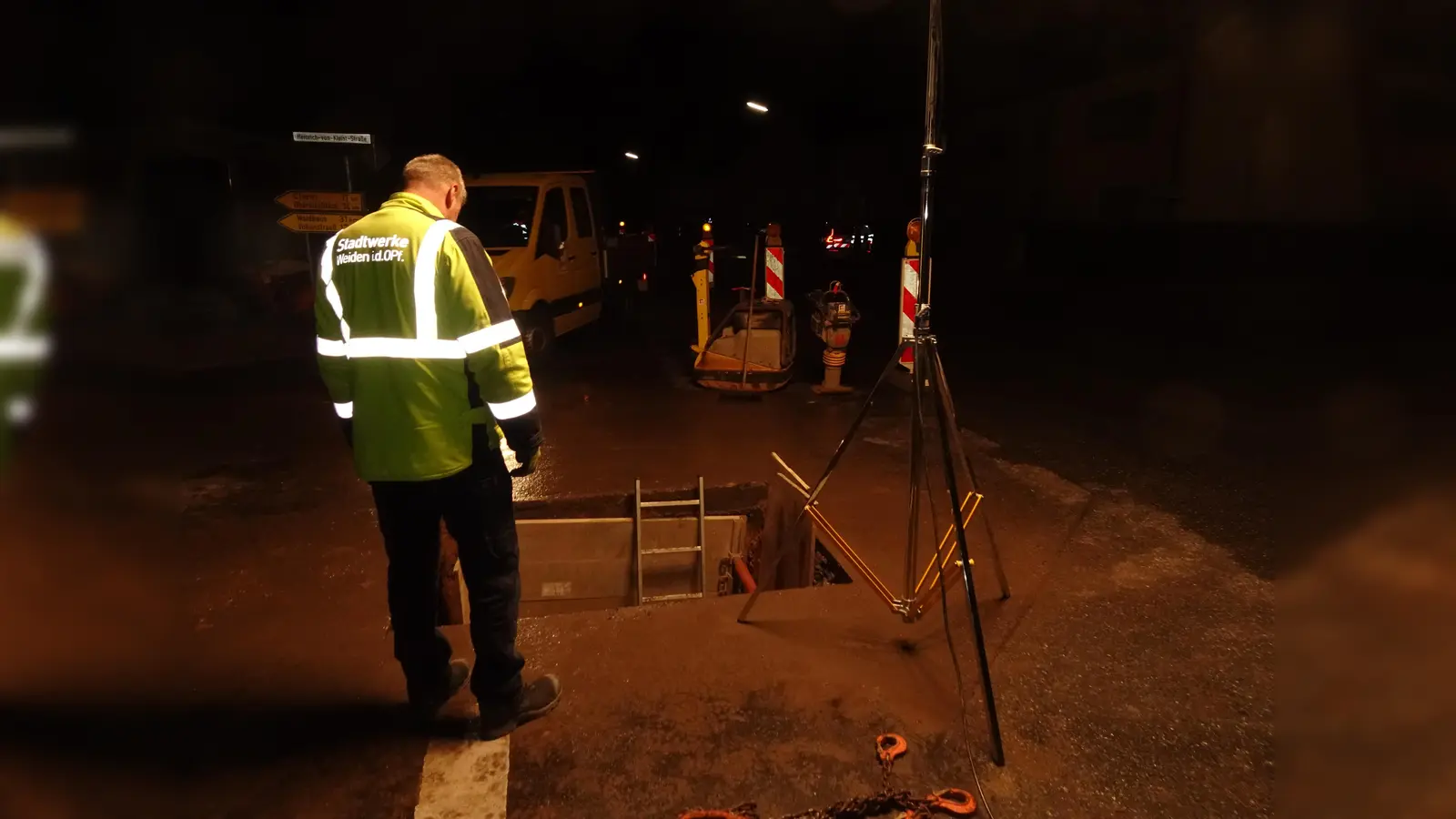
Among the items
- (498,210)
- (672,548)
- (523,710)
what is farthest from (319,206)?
(523,710)

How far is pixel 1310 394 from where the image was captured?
815cm

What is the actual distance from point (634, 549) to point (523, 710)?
2.27 metres

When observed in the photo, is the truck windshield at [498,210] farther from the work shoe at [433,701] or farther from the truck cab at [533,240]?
the work shoe at [433,701]

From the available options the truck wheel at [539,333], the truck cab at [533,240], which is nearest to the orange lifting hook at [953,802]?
the truck cab at [533,240]

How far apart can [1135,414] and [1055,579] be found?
394cm

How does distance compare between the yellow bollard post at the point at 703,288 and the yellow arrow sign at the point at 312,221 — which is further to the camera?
the yellow arrow sign at the point at 312,221

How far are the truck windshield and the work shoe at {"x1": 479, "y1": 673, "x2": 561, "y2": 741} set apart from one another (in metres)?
7.33

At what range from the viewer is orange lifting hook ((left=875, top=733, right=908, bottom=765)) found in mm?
2760

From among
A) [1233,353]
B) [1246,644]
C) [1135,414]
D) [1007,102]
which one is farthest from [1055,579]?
[1007,102]

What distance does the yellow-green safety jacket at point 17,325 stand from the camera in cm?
604

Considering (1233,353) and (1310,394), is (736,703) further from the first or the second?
(1233,353)

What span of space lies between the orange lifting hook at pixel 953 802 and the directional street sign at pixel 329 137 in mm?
10051

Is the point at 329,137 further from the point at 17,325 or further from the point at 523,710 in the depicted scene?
the point at 523,710

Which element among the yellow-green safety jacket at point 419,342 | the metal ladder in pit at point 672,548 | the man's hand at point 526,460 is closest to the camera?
the yellow-green safety jacket at point 419,342
